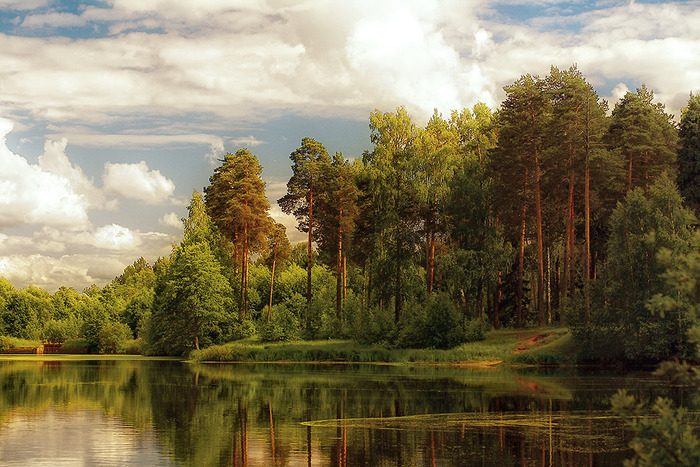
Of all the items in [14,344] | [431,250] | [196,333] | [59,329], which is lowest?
[14,344]

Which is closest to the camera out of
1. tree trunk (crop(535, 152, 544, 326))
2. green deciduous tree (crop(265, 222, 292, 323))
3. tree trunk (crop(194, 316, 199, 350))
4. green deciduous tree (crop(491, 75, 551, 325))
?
tree trunk (crop(535, 152, 544, 326))

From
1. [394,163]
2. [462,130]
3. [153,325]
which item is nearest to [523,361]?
[394,163]

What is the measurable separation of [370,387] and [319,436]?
17.2m

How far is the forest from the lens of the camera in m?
53.6

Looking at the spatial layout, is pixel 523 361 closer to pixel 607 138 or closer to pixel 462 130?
pixel 607 138


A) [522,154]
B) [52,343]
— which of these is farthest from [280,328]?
[52,343]

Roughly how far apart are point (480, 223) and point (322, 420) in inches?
1741

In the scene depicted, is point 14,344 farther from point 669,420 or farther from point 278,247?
point 669,420

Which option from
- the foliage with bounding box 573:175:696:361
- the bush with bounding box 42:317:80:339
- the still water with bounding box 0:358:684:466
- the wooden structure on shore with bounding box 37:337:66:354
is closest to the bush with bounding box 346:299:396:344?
the foliage with bounding box 573:175:696:361

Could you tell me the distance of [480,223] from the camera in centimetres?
6894

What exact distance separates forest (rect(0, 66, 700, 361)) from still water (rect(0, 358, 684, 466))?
9.54m

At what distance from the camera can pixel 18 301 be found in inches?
5157

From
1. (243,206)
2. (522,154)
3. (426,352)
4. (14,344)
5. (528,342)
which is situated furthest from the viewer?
(14,344)

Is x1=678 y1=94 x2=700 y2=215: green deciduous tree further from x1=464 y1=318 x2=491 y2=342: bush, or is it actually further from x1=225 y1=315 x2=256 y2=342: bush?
x1=225 y1=315 x2=256 y2=342: bush
